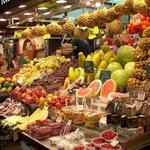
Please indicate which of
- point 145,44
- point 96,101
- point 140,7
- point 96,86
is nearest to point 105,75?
point 96,86

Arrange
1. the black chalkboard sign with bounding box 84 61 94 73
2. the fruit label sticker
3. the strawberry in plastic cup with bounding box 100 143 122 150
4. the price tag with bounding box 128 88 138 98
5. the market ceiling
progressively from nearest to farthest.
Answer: the strawberry in plastic cup with bounding box 100 143 122 150
the price tag with bounding box 128 88 138 98
the fruit label sticker
the black chalkboard sign with bounding box 84 61 94 73
the market ceiling

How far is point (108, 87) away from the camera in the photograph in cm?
338

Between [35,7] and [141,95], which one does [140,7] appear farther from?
[35,7]

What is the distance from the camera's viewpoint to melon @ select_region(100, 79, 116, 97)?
10.9 ft

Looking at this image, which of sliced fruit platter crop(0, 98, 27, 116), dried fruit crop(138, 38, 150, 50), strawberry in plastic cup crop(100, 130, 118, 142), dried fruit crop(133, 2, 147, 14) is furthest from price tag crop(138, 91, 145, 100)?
sliced fruit platter crop(0, 98, 27, 116)

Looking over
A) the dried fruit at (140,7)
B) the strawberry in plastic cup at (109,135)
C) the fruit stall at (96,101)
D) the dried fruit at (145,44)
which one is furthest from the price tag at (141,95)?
the dried fruit at (140,7)

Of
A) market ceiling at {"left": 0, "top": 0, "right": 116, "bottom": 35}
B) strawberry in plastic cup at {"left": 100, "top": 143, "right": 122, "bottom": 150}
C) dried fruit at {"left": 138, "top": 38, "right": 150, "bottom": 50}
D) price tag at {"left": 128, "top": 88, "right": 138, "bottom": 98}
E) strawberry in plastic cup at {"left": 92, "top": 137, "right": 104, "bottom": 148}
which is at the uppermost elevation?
market ceiling at {"left": 0, "top": 0, "right": 116, "bottom": 35}

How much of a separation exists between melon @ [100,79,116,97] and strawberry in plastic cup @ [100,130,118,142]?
0.63m

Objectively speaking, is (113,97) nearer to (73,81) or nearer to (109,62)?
(109,62)

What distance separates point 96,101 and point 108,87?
220 mm

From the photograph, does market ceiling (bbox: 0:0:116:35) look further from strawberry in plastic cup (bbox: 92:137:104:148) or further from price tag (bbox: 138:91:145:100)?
strawberry in plastic cup (bbox: 92:137:104:148)

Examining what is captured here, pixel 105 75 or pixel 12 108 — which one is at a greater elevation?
pixel 105 75

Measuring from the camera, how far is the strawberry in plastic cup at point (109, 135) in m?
2.67

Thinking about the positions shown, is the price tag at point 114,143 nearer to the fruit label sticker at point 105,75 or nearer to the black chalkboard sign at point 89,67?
the fruit label sticker at point 105,75
